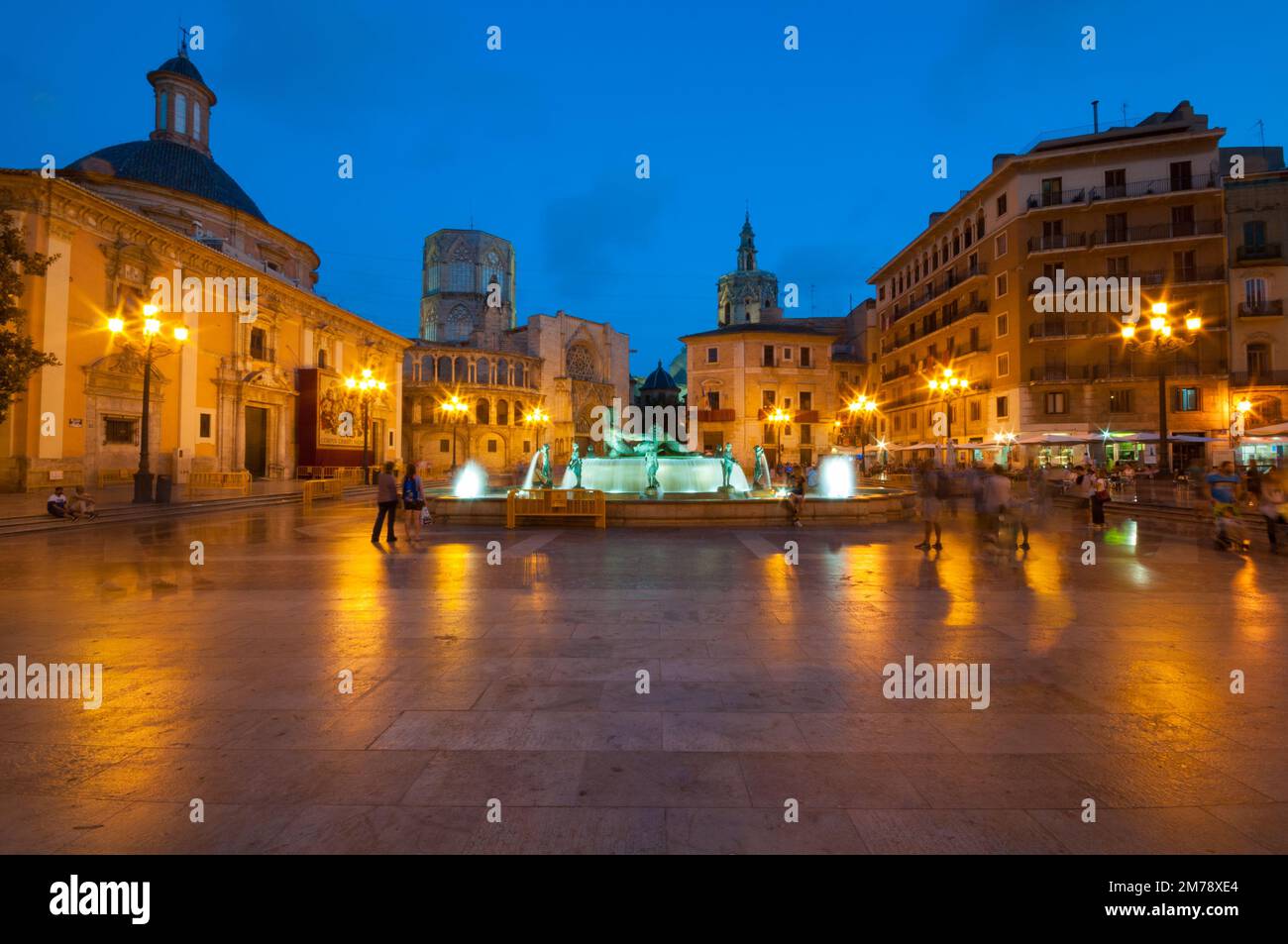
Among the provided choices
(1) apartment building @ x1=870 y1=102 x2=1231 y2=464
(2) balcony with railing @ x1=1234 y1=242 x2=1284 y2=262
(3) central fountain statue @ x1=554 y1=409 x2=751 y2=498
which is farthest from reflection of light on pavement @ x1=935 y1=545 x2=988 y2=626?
(2) balcony with railing @ x1=1234 y1=242 x2=1284 y2=262

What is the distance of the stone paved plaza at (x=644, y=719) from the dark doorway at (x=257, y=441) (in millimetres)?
28859

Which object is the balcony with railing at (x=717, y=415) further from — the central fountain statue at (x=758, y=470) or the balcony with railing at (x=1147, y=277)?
the balcony with railing at (x=1147, y=277)

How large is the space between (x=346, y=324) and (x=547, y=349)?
24.4 meters

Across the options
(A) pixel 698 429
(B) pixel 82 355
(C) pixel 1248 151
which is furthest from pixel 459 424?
(C) pixel 1248 151

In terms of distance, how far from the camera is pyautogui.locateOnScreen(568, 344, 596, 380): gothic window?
67688 mm

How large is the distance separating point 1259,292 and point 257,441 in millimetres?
52653

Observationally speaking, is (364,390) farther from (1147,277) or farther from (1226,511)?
(1147,277)

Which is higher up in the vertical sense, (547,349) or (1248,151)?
(1248,151)

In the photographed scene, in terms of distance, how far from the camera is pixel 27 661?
4730mm

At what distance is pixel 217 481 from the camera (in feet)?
75.4


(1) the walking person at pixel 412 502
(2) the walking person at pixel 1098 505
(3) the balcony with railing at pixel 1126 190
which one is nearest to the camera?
(1) the walking person at pixel 412 502

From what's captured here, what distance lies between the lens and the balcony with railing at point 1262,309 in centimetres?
3191

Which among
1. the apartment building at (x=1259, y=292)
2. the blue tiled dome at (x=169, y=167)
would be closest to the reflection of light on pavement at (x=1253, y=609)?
the apartment building at (x=1259, y=292)
